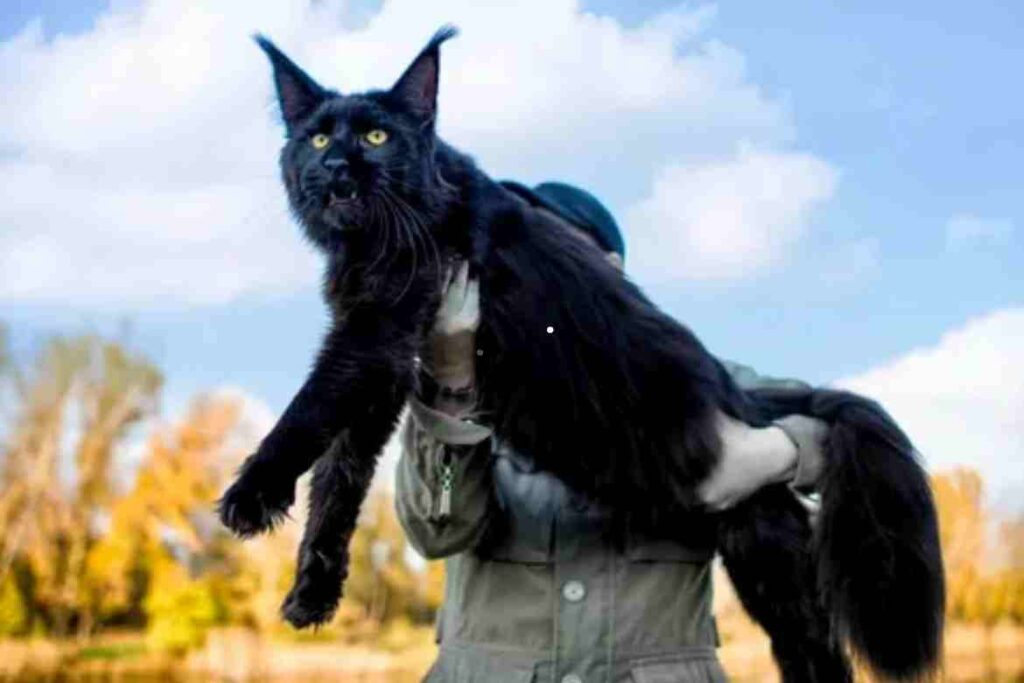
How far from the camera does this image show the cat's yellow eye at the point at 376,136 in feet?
8.32

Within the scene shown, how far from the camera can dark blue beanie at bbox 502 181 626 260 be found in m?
2.93

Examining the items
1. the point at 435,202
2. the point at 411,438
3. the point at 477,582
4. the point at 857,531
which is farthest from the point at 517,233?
A: the point at 857,531

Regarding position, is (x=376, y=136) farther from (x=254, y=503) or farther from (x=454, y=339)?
(x=254, y=503)

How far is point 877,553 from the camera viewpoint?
270 cm

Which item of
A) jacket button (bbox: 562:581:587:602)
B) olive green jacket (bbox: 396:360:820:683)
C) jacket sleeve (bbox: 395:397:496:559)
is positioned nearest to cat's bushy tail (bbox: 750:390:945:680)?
olive green jacket (bbox: 396:360:820:683)

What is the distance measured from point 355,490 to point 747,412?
89cm

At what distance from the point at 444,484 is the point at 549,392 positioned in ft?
1.12

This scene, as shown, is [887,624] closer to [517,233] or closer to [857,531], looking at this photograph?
[857,531]

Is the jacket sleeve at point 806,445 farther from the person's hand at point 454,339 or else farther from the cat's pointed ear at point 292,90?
the cat's pointed ear at point 292,90

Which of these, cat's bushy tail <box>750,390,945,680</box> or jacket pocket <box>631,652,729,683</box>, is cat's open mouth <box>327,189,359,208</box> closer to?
jacket pocket <box>631,652,729,683</box>

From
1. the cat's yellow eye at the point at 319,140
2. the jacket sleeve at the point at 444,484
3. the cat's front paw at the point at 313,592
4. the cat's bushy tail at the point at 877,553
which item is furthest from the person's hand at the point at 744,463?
the cat's yellow eye at the point at 319,140

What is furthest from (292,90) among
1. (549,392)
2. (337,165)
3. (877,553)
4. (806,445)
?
(877,553)

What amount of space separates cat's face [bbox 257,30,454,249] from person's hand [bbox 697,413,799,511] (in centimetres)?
80

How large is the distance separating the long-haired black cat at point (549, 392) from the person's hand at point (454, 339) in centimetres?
3
